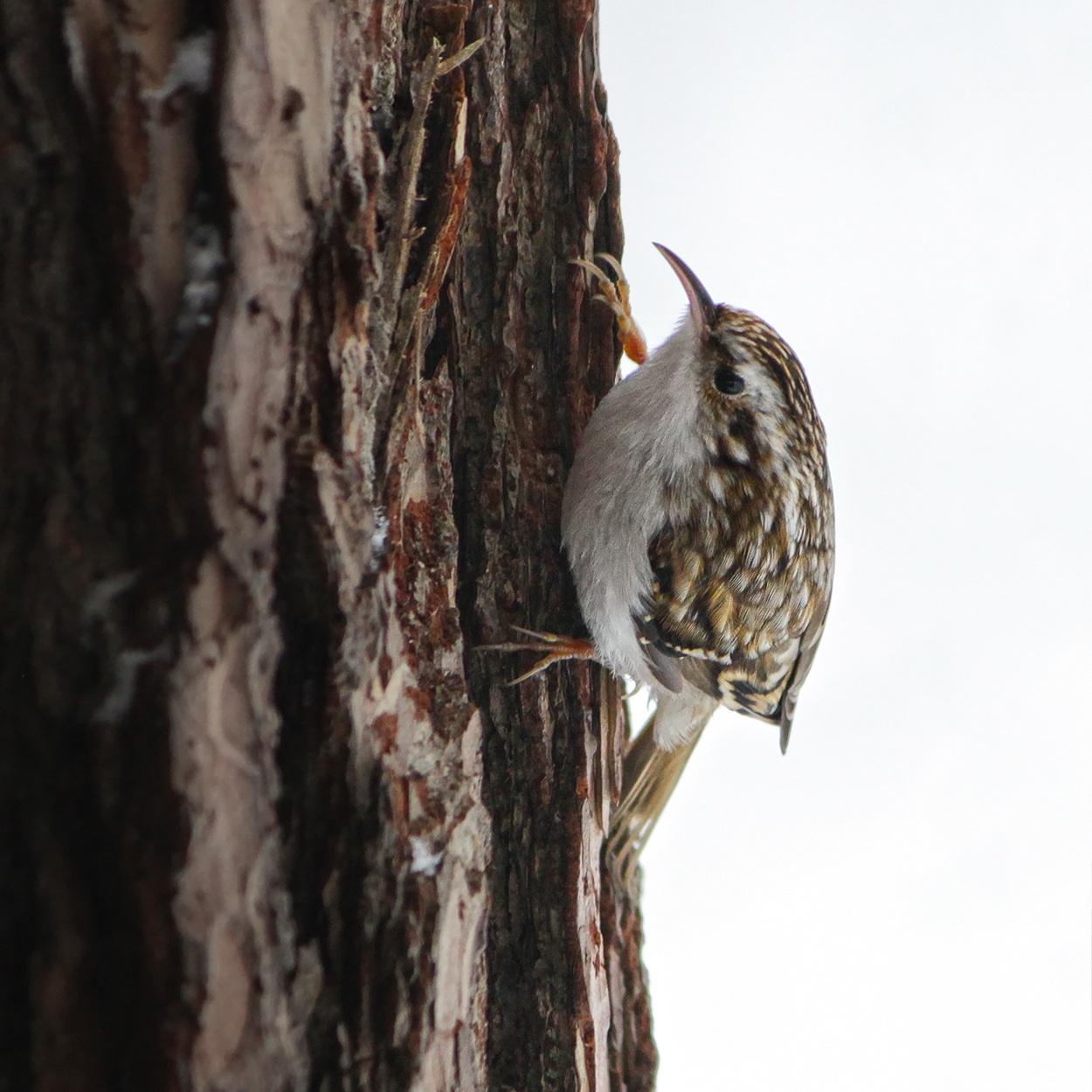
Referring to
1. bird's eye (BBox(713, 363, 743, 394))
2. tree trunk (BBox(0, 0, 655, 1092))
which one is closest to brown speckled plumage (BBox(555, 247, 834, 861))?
bird's eye (BBox(713, 363, 743, 394))

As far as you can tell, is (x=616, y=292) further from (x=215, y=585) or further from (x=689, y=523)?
(x=215, y=585)

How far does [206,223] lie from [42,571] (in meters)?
0.33

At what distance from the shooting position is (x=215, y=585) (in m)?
0.84

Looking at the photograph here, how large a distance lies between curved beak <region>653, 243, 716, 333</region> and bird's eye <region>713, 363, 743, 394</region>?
88 millimetres

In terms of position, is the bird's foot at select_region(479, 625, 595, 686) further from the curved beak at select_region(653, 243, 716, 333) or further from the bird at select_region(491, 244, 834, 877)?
the curved beak at select_region(653, 243, 716, 333)

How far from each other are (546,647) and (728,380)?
61 centimetres

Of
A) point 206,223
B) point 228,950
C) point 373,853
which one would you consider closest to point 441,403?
point 206,223

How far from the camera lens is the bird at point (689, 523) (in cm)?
174

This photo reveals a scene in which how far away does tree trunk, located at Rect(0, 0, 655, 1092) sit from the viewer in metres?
0.81

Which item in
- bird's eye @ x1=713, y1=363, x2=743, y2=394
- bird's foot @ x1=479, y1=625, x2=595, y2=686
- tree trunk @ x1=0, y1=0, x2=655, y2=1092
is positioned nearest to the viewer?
tree trunk @ x1=0, y1=0, x2=655, y2=1092

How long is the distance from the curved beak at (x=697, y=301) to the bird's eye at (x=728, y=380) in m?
0.09

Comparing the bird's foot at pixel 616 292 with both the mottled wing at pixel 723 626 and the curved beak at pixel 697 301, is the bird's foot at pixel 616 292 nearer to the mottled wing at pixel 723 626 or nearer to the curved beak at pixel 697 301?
the curved beak at pixel 697 301

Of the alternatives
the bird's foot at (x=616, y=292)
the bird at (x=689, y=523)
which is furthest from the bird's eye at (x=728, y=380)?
the bird's foot at (x=616, y=292)

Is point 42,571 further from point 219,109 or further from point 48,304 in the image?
point 219,109
